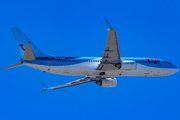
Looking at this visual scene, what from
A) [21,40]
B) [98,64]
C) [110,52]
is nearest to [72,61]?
[98,64]

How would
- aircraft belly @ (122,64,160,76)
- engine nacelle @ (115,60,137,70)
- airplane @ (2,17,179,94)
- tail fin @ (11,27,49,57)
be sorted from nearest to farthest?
airplane @ (2,17,179,94) → engine nacelle @ (115,60,137,70) → tail fin @ (11,27,49,57) → aircraft belly @ (122,64,160,76)

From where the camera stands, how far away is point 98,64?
3067 cm

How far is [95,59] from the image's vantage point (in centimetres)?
3269

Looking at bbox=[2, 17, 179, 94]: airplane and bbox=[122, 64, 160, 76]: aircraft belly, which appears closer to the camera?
bbox=[2, 17, 179, 94]: airplane

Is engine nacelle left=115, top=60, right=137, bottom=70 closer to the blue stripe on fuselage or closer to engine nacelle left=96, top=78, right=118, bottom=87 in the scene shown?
the blue stripe on fuselage

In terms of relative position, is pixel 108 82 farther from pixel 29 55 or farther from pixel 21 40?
pixel 21 40

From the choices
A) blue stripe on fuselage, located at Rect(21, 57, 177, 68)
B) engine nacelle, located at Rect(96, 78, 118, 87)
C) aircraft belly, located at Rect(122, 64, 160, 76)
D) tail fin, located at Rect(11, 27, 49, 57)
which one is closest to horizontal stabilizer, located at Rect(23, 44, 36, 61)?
blue stripe on fuselage, located at Rect(21, 57, 177, 68)

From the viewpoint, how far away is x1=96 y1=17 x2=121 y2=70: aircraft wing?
2625 centimetres

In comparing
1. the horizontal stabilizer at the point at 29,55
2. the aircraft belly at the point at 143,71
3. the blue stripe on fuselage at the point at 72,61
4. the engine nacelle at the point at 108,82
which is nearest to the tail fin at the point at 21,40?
the blue stripe on fuselage at the point at 72,61

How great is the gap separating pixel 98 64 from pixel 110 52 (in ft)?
10.4

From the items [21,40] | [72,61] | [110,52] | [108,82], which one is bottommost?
[108,82]

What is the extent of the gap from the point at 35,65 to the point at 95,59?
7481 mm

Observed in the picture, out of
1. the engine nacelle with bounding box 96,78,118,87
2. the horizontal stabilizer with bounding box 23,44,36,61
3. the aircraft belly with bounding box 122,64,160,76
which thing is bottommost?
the engine nacelle with bounding box 96,78,118,87

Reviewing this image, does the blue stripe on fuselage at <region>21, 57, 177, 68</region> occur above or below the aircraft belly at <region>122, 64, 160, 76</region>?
above
